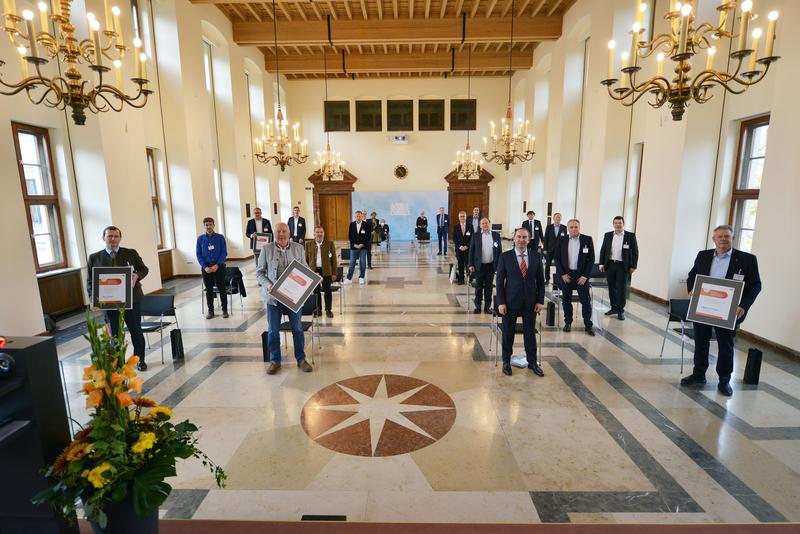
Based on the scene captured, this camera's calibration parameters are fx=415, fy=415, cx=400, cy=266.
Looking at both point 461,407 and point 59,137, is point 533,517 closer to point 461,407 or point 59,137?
point 461,407

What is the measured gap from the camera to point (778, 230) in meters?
5.41

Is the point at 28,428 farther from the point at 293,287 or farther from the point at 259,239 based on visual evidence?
the point at 259,239

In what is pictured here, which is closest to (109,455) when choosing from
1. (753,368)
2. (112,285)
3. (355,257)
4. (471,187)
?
(112,285)

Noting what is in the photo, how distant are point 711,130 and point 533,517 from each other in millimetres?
7347

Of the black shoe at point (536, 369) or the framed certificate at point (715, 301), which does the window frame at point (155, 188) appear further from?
the framed certificate at point (715, 301)

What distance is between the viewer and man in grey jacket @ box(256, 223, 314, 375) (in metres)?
4.86

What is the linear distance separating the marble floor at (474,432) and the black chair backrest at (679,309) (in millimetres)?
589

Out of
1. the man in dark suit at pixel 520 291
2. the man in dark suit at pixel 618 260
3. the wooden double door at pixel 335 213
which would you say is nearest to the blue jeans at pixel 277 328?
the man in dark suit at pixel 520 291

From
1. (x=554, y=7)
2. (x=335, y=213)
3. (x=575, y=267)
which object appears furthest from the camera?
(x=335, y=213)

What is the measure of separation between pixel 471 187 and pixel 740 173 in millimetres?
A: 12445

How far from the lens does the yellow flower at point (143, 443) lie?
5.35 feet

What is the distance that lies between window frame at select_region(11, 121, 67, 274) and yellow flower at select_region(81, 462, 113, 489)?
6675 millimetres

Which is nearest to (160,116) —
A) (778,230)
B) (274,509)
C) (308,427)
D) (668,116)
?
(308,427)

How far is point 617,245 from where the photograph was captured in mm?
6863
